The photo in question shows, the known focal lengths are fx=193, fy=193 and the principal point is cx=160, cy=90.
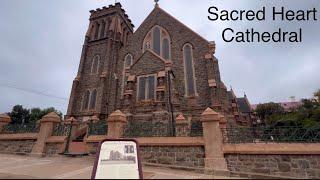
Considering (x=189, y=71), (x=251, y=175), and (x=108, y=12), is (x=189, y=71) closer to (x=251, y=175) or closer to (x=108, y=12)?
(x=251, y=175)

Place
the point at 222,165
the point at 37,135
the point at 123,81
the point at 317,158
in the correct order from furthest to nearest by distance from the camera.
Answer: the point at 123,81, the point at 37,135, the point at 222,165, the point at 317,158

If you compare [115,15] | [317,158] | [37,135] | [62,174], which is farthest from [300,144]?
[115,15]

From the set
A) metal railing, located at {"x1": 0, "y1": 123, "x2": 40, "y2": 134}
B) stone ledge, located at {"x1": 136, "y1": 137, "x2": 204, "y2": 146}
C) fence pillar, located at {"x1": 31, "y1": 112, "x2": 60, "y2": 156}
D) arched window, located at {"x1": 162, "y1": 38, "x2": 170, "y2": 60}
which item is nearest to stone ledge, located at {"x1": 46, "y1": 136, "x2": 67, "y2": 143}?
fence pillar, located at {"x1": 31, "y1": 112, "x2": 60, "y2": 156}

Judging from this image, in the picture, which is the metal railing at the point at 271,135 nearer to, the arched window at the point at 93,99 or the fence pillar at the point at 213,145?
the fence pillar at the point at 213,145

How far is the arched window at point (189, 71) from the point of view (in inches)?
765

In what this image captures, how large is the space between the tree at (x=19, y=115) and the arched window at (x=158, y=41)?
33375 millimetres

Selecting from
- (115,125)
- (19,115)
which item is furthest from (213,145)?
(19,115)

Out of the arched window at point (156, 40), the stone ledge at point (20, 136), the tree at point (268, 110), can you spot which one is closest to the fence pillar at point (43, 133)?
the stone ledge at point (20, 136)

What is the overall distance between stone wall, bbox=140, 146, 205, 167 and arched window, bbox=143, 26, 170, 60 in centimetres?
1409

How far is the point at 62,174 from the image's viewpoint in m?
6.74

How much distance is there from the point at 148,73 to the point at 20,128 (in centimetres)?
1088

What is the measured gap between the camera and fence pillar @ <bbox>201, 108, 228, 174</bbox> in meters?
7.82

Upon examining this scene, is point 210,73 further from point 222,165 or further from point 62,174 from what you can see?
point 62,174

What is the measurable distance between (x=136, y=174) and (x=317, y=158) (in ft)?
23.3
